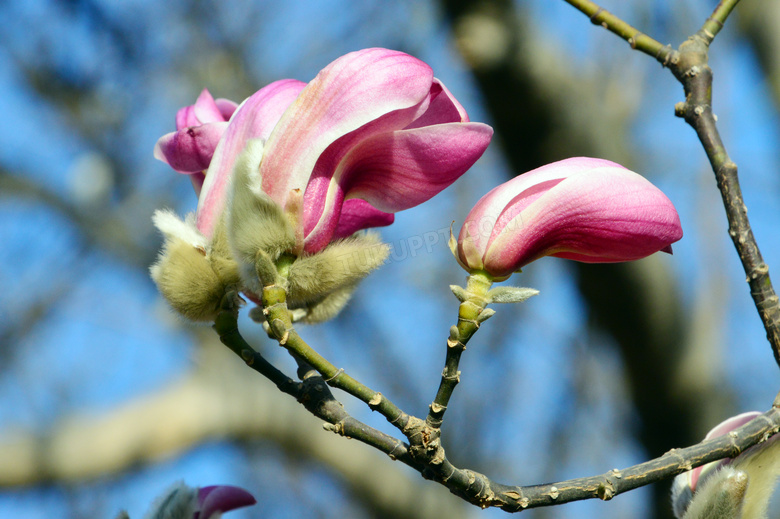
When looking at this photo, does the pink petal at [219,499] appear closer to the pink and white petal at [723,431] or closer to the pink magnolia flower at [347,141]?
the pink magnolia flower at [347,141]

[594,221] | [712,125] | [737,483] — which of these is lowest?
[737,483]

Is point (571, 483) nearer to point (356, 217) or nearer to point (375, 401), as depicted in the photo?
point (375, 401)

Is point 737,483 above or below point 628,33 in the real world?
below

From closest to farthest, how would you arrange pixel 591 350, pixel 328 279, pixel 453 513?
1. pixel 328 279
2. pixel 453 513
3. pixel 591 350

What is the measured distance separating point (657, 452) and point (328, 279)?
134cm

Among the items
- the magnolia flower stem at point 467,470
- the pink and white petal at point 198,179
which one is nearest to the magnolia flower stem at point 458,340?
the magnolia flower stem at point 467,470

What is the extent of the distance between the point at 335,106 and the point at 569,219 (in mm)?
163

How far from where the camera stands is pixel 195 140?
528 millimetres

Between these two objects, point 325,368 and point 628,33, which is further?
point 628,33

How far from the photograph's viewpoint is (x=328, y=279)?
48cm

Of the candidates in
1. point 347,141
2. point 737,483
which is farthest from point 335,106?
point 737,483

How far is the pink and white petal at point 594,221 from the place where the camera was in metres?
0.44

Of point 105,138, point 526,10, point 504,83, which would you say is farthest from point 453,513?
point 105,138

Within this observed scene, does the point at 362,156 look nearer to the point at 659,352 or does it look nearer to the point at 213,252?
the point at 213,252
